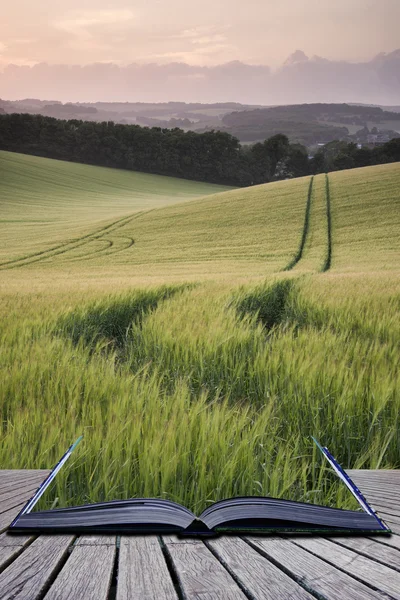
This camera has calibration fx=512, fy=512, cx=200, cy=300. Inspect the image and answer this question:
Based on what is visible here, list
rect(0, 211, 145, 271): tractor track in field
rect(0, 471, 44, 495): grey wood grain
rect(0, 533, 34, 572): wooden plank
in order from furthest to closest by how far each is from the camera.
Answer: rect(0, 211, 145, 271): tractor track in field, rect(0, 471, 44, 495): grey wood grain, rect(0, 533, 34, 572): wooden plank

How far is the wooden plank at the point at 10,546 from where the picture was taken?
141 cm

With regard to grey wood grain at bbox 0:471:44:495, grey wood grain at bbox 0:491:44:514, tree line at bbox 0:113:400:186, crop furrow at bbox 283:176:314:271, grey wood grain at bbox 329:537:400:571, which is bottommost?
crop furrow at bbox 283:176:314:271

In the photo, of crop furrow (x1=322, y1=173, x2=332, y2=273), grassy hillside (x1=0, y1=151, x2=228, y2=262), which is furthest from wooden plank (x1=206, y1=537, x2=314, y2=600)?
grassy hillside (x1=0, y1=151, x2=228, y2=262)

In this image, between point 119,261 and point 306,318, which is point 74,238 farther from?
point 306,318

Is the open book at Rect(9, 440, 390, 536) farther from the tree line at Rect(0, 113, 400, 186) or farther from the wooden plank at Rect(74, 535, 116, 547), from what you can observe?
the tree line at Rect(0, 113, 400, 186)

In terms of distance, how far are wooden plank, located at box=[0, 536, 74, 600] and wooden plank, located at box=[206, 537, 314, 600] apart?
43 cm

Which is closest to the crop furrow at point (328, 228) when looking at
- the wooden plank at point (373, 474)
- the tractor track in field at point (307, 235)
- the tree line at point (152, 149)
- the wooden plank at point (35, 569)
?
→ the tractor track in field at point (307, 235)

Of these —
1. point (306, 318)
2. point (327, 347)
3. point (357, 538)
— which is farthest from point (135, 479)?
point (306, 318)

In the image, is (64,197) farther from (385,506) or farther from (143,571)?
(143,571)

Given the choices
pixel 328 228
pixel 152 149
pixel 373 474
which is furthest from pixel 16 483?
pixel 152 149

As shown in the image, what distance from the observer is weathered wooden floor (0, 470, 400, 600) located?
124cm

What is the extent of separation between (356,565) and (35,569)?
859mm

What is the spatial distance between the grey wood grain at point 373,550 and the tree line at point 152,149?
8275 centimetres

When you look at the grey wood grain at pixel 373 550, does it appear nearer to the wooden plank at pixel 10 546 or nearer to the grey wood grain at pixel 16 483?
the wooden plank at pixel 10 546
